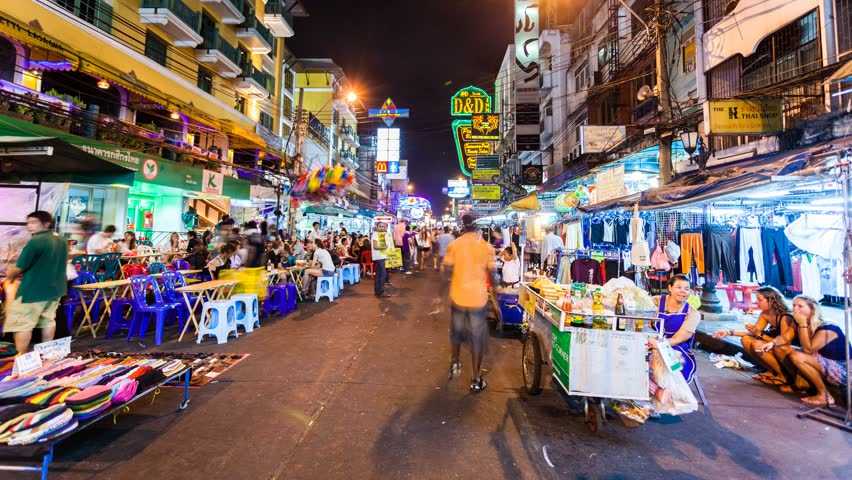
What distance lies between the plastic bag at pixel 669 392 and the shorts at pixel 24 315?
729 centimetres

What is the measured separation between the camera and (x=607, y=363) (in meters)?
3.36

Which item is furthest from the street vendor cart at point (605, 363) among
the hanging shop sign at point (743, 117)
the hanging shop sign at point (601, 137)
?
the hanging shop sign at point (601, 137)

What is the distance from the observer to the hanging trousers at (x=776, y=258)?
624 cm

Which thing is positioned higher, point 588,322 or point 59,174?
point 59,174

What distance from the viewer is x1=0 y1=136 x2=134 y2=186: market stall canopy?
580 cm

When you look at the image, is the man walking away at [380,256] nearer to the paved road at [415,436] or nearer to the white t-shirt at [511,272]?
the white t-shirt at [511,272]

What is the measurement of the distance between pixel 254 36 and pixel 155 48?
7.82 meters

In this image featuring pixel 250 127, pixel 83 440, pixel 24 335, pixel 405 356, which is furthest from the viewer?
pixel 250 127

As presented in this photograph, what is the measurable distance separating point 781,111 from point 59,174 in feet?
48.9

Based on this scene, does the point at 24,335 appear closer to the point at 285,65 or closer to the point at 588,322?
the point at 588,322

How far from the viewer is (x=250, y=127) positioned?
23594mm

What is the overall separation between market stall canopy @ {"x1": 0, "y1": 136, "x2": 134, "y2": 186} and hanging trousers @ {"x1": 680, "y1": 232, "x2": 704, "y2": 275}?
10759 mm

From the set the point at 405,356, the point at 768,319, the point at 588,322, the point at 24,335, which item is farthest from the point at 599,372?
the point at 24,335

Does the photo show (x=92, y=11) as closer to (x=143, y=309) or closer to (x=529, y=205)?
(x=143, y=309)
